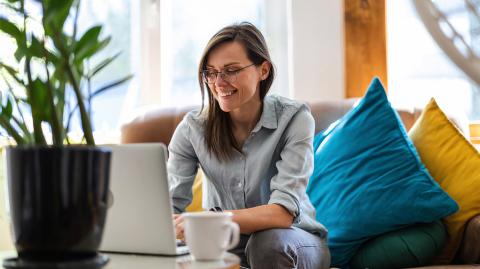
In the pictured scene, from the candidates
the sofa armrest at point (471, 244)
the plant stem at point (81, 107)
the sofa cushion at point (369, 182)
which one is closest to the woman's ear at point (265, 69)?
the sofa cushion at point (369, 182)

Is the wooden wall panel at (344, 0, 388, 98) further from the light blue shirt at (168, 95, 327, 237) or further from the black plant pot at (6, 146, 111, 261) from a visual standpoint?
the black plant pot at (6, 146, 111, 261)

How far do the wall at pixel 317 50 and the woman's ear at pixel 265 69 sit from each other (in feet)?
2.46

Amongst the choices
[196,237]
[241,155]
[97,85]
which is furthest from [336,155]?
[97,85]

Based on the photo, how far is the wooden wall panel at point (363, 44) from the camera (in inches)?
113

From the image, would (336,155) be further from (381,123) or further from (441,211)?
(441,211)

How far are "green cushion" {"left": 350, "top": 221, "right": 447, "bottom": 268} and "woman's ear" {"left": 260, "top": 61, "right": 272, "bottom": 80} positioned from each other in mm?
589

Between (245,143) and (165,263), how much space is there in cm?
87

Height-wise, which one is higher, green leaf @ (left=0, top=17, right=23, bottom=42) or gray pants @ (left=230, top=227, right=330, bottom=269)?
green leaf @ (left=0, top=17, right=23, bottom=42)

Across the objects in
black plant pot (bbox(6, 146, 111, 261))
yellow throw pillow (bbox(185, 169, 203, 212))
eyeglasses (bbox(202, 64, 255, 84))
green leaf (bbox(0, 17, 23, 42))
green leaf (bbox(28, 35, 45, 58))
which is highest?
green leaf (bbox(0, 17, 23, 42))

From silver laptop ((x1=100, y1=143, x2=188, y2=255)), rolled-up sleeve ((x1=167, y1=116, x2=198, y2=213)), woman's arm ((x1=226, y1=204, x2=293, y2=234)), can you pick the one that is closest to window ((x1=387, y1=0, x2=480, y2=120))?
rolled-up sleeve ((x1=167, y1=116, x2=198, y2=213))

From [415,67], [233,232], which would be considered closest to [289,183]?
[233,232]

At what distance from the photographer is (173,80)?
3.36 metres

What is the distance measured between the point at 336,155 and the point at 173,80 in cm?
127

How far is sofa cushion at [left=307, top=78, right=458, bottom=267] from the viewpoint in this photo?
2062 millimetres
